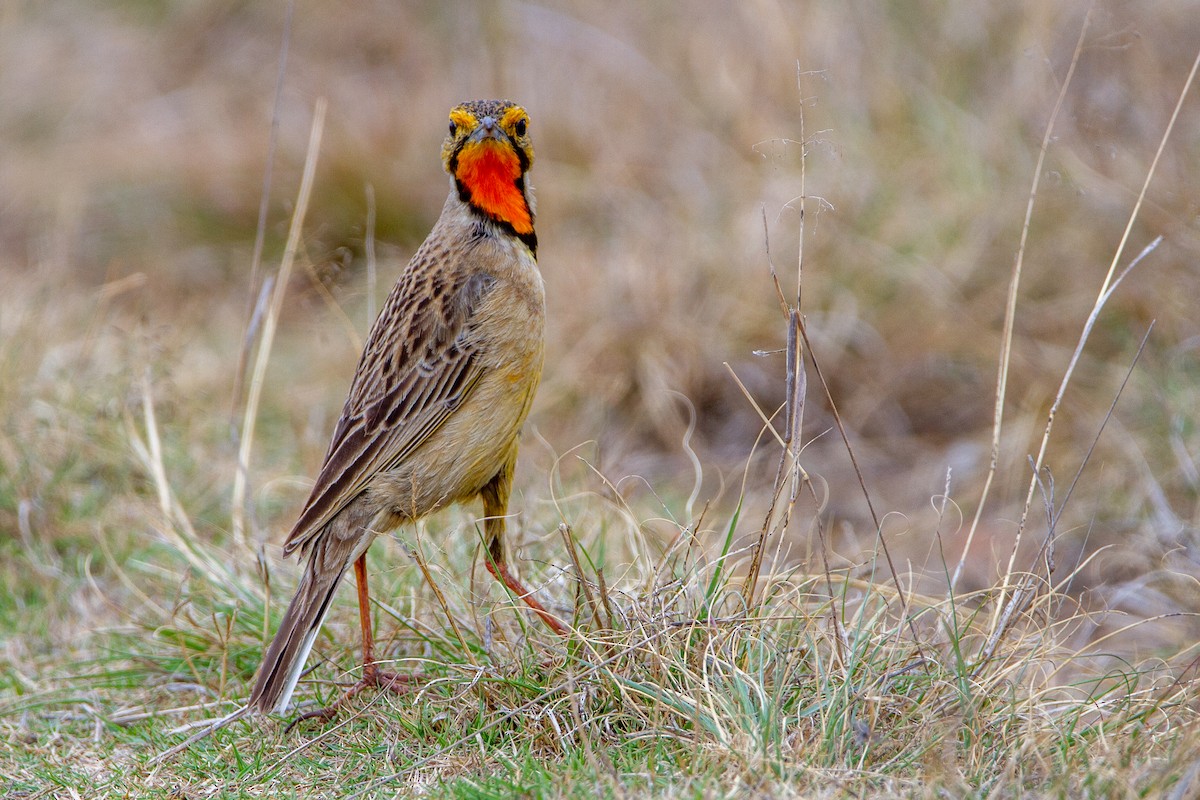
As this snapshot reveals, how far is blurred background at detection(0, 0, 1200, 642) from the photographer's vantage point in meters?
6.48

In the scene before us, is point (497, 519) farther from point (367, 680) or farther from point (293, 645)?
point (293, 645)

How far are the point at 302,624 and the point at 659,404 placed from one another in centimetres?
371

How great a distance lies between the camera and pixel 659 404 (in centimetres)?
775

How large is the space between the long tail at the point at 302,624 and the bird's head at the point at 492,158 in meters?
1.28

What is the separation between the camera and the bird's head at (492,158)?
480 cm

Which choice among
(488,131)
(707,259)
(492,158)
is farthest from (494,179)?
(707,259)

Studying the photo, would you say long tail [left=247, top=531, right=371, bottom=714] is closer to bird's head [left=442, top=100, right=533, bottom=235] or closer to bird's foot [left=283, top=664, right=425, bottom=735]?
bird's foot [left=283, top=664, right=425, bottom=735]

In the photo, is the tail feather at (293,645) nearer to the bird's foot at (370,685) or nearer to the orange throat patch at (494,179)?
the bird's foot at (370,685)

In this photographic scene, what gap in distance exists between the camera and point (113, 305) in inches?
346

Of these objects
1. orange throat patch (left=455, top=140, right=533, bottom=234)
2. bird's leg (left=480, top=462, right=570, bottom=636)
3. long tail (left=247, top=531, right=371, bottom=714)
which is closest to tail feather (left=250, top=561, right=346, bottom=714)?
long tail (left=247, top=531, right=371, bottom=714)

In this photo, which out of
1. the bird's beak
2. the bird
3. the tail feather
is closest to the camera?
the tail feather

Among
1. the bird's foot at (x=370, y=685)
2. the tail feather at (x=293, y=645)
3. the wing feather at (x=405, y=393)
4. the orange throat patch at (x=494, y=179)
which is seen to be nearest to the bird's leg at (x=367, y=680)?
the bird's foot at (x=370, y=685)

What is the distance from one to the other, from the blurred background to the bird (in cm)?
34

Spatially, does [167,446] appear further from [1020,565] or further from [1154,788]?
[1154,788]
